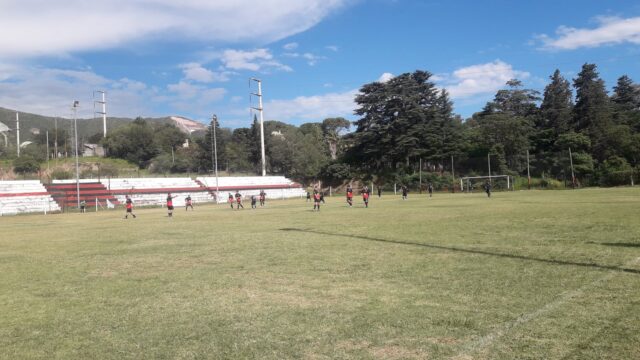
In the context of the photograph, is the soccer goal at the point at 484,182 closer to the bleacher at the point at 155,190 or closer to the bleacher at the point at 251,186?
the bleacher at the point at 251,186

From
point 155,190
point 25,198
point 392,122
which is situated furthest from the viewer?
point 392,122

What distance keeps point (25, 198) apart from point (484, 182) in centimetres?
5490

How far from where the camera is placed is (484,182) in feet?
205

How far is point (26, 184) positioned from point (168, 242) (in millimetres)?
48857

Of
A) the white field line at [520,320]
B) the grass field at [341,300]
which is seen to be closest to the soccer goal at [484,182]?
the grass field at [341,300]

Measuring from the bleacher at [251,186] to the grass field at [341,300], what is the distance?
184 ft

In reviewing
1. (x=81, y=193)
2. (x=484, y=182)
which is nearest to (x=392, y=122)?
(x=484, y=182)

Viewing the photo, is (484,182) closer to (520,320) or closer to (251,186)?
(251,186)

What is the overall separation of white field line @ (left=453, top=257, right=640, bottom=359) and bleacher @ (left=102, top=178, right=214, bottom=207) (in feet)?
180

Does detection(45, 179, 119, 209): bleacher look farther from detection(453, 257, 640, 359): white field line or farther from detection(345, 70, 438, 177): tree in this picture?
detection(453, 257, 640, 359): white field line

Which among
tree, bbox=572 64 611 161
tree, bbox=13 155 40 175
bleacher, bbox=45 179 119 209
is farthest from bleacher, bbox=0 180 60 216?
tree, bbox=572 64 611 161

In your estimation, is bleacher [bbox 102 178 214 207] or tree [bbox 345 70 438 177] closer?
bleacher [bbox 102 178 214 207]

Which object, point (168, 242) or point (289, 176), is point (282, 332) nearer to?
point (168, 242)

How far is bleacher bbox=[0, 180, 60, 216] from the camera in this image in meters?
48.0
